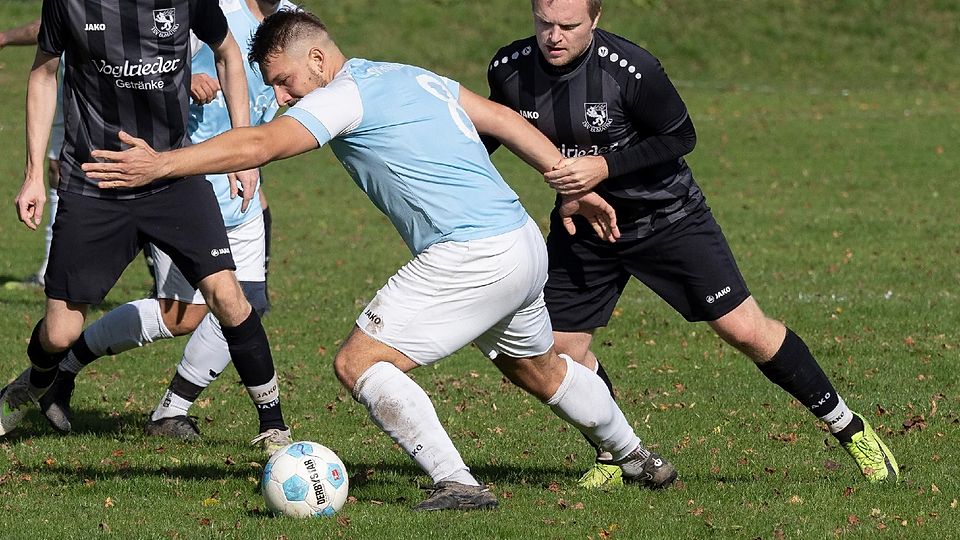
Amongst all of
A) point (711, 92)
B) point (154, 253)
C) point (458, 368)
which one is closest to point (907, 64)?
point (711, 92)

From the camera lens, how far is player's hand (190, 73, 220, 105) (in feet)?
24.7

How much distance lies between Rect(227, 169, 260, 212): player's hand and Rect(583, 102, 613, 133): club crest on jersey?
192cm

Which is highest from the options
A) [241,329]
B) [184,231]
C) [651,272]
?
[651,272]

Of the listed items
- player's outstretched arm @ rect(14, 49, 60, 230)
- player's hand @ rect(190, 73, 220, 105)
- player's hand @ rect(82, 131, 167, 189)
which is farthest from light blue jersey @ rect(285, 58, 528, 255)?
player's hand @ rect(190, 73, 220, 105)

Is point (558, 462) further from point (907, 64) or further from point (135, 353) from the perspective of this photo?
point (907, 64)

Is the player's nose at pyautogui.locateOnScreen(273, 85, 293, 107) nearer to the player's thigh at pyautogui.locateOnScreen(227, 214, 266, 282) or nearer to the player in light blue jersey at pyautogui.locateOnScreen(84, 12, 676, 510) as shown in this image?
the player in light blue jersey at pyautogui.locateOnScreen(84, 12, 676, 510)

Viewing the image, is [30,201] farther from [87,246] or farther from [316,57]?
[316,57]

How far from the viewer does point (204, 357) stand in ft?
25.1

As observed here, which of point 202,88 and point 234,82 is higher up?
point 234,82

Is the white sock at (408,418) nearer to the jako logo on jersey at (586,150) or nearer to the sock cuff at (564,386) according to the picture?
the sock cuff at (564,386)

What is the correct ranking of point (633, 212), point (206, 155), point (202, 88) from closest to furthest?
1. point (206, 155)
2. point (633, 212)
3. point (202, 88)

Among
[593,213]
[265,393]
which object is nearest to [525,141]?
[593,213]

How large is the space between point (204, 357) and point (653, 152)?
112 inches

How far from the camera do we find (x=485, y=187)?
556 cm
